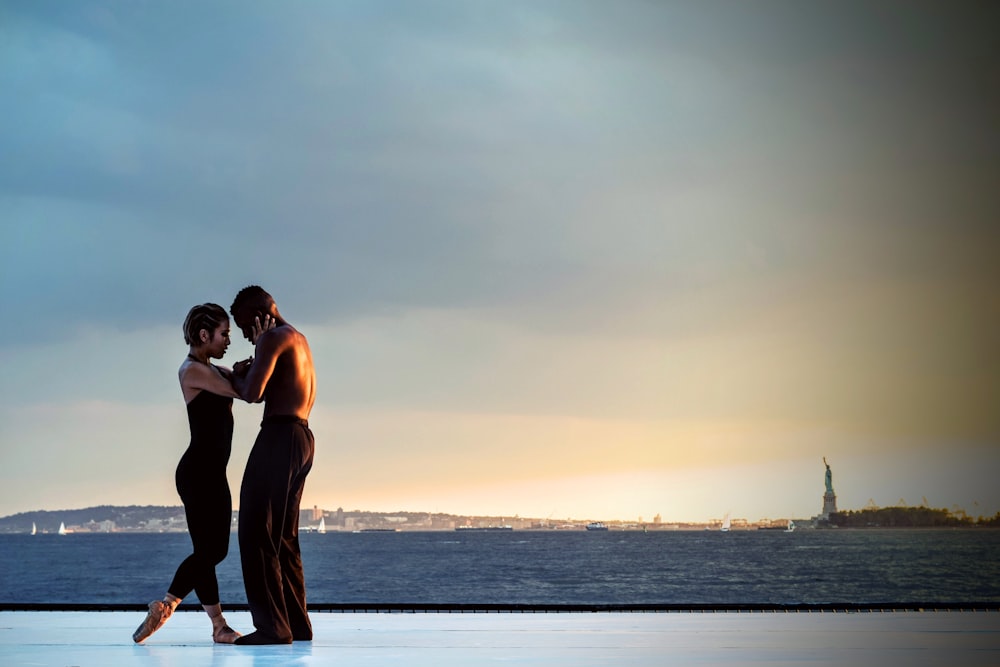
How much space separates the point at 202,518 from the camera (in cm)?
588

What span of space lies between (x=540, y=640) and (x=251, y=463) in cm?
168

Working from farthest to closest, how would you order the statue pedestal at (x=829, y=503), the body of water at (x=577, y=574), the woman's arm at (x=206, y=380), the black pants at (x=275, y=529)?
the statue pedestal at (x=829, y=503), the body of water at (x=577, y=574), the woman's arm at (x=206, y=380), the black pants at (x=275, y=529)

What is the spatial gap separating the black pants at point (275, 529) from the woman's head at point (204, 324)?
20.3 inches

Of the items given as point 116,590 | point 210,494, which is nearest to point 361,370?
point 116,590

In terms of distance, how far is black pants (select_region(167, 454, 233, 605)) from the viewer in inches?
230

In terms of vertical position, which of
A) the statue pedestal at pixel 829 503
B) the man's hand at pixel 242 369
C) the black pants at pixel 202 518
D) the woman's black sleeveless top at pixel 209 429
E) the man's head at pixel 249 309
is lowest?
the black pants at pixel 202 518

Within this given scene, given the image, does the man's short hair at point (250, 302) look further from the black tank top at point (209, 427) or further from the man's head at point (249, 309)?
the black tank top at point (209, 427)

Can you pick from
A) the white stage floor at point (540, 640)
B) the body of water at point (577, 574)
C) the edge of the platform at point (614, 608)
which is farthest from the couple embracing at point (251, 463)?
the body of water at point (577, 574)

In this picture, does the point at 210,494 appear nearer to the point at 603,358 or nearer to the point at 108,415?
the point at 108,415

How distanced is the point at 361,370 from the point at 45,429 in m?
27.1

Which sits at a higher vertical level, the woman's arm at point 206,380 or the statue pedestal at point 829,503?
the statue pedestal at point 829,503

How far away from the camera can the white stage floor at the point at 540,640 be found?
4859mm

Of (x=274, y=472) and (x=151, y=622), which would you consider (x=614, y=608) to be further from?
(x=151, y=622)

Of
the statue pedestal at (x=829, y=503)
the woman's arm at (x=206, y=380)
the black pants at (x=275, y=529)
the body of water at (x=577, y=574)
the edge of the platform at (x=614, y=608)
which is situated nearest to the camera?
the black pants at (x=275, y=529)
